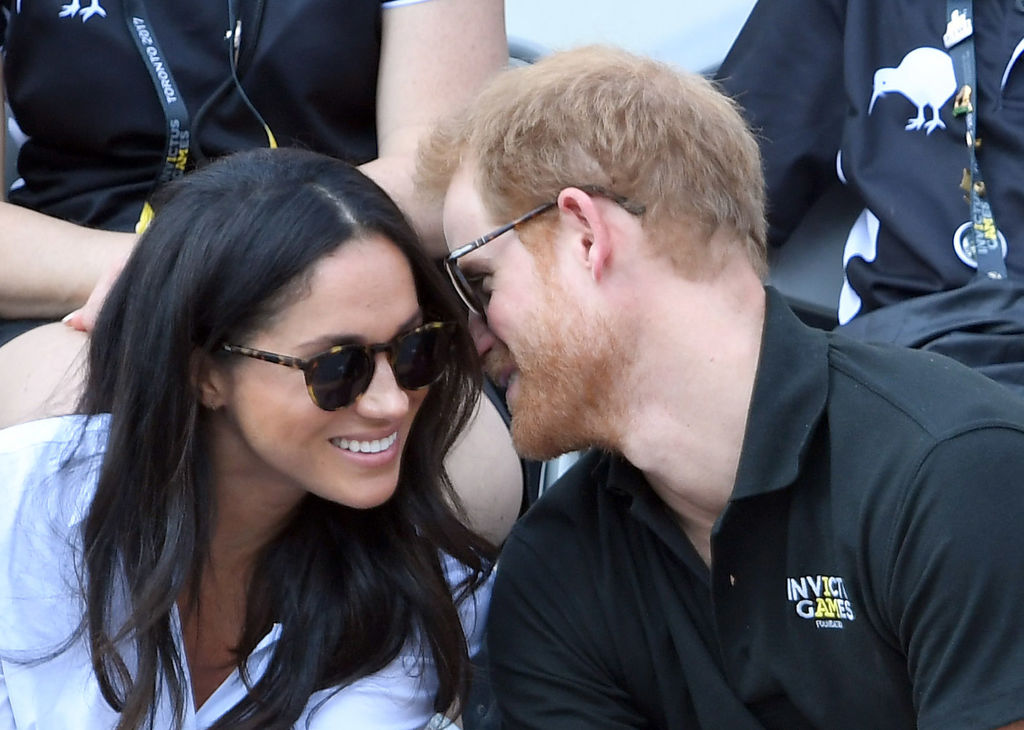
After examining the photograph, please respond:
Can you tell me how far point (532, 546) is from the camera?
2.09 m

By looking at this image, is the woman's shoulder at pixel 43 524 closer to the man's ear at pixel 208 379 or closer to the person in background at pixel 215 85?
the man's ear at pixel 208 379

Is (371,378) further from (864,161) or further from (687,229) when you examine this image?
(864,161)

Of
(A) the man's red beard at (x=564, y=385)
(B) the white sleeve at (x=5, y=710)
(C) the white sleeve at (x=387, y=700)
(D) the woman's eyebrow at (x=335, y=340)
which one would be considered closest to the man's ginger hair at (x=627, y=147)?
(A) the man's red beard at (x=564, y=385)

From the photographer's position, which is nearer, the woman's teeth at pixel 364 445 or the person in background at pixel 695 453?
the person in background at pixel 695 453

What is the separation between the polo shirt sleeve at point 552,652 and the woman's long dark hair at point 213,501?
0.08 metres

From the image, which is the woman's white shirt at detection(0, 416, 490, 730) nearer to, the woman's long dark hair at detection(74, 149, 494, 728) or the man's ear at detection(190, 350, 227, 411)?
the woman's long dark hair at detection(74, 149, 494, 728)

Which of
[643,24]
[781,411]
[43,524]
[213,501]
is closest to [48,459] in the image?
[43,524]

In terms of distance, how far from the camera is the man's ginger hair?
1.95 m

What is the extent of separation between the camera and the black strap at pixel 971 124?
7.56 ft

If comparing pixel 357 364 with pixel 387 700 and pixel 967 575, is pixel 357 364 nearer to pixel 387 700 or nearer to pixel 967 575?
pixel 387 700

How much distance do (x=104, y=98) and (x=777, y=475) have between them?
132 cm

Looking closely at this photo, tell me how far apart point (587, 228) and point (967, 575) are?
2.22ft

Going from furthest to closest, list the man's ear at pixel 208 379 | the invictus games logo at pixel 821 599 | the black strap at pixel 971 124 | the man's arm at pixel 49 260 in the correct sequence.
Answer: the black strap at pixel 971 124 < the man's arm at pixel 49 260 < the man's ear at pixel 208 379 < the invictus games logo at pixel 821 599

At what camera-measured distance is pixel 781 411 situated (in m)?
1.81
